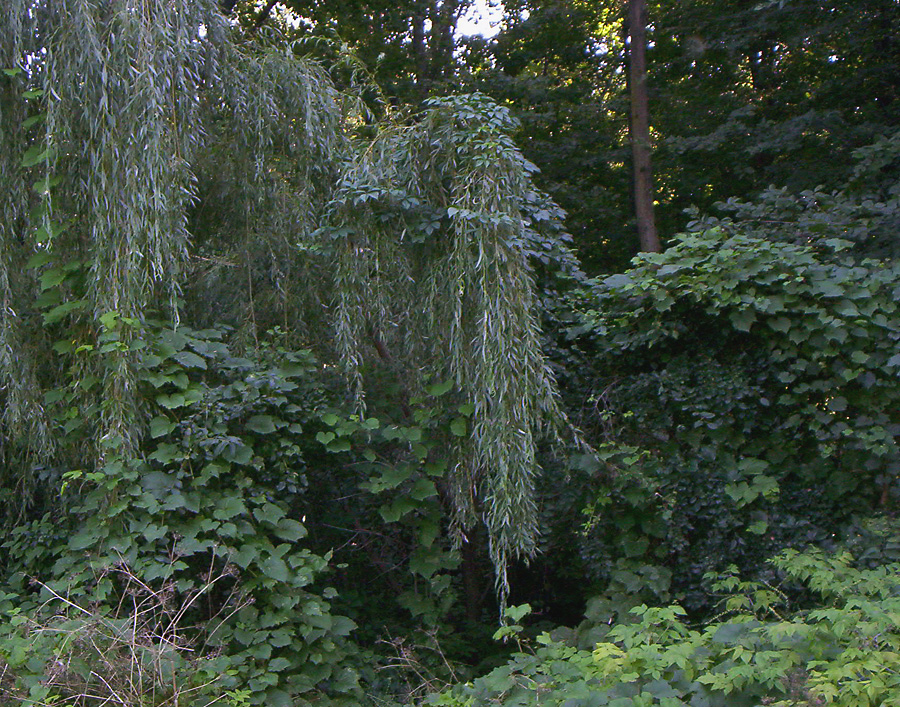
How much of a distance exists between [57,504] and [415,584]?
207 cm

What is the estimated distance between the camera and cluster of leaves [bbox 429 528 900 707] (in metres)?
2.64

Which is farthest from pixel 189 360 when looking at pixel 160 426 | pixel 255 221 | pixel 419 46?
pixel 419 46

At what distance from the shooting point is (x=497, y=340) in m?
3.88

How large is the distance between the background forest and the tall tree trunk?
133 inches

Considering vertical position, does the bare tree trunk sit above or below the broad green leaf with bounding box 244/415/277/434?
above

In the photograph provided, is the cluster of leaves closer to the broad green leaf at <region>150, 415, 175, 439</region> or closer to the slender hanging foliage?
the slender hanging foliage

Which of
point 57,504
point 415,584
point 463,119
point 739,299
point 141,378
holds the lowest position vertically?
Answer: point 415,584

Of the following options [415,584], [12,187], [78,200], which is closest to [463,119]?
[78,200]

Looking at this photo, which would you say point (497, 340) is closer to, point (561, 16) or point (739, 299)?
point (739, 299)

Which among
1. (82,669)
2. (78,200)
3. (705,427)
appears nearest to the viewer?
(82,669)

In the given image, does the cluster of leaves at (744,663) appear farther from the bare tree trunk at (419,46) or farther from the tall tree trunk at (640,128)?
A: the bare tree trunk at (419,46)

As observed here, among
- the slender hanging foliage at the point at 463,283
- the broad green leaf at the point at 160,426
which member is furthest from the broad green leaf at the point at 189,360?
the slender hanging foliage at the point at 463,283

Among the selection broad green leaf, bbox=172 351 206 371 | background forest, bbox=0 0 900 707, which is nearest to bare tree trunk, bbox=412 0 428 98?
background forest, bbox=0 0 900 707

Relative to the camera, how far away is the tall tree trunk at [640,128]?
885 cm
